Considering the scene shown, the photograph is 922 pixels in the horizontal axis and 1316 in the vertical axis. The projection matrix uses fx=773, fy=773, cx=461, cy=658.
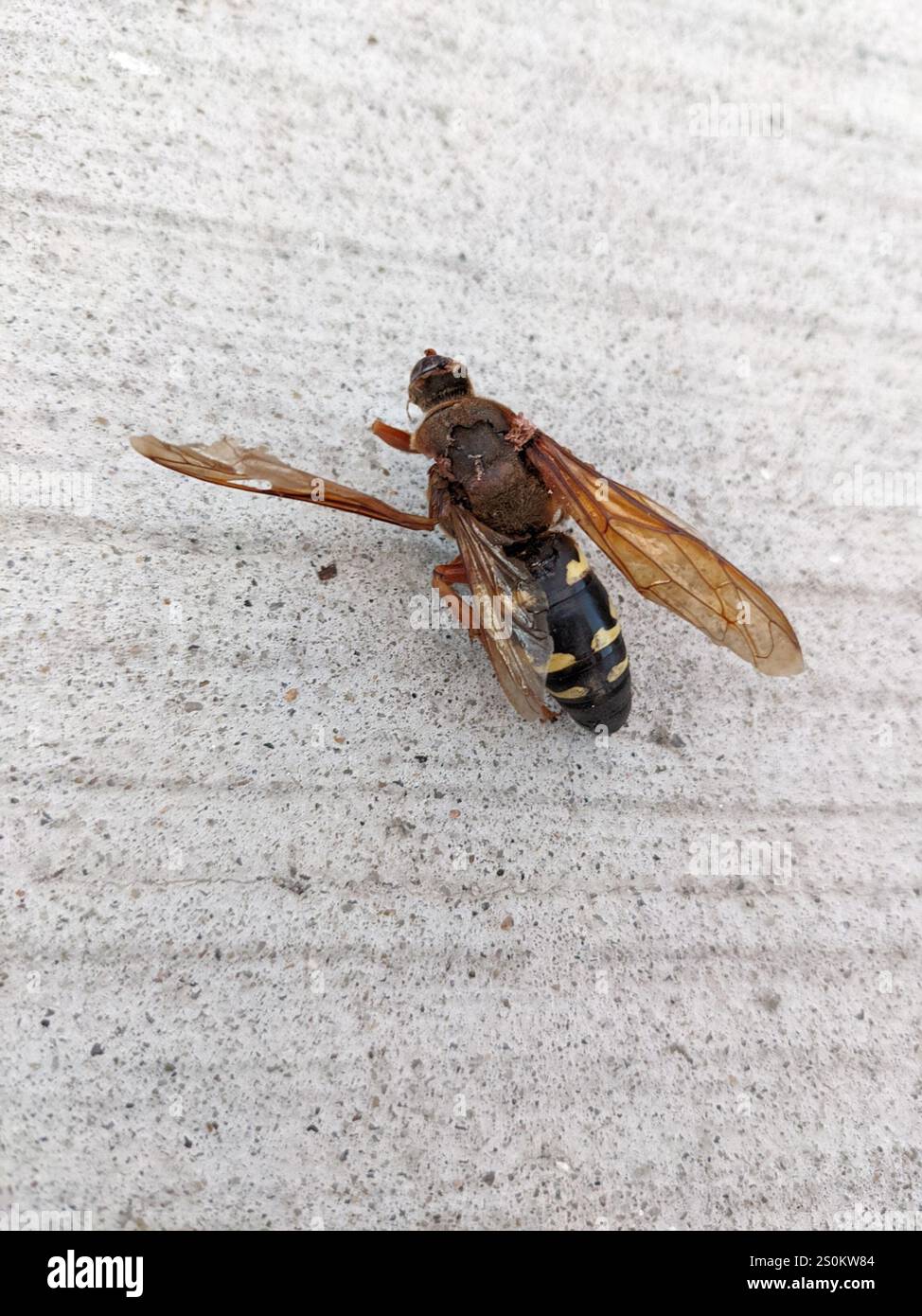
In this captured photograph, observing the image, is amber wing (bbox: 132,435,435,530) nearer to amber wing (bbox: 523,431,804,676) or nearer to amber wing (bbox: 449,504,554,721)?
amber wing (bbox: 449,504,554,721)

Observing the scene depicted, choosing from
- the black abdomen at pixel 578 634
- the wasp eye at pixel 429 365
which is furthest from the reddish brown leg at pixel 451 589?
the wasp eye at pixel 429 365

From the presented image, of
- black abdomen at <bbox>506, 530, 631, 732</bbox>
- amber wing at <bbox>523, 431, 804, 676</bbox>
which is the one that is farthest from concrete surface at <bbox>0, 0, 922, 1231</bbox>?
amber wing at <bbox>523, 431, 804, 676</bbox>

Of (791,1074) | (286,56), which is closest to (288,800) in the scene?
(791,1074)

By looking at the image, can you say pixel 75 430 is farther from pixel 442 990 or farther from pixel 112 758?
pixel 442 990

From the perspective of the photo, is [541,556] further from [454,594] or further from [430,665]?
[430,665]

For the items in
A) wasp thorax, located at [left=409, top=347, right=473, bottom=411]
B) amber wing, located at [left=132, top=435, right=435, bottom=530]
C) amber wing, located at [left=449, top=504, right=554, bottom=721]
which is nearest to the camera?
amber wing, located at [left=132, top=435, right=435, bottom=530]

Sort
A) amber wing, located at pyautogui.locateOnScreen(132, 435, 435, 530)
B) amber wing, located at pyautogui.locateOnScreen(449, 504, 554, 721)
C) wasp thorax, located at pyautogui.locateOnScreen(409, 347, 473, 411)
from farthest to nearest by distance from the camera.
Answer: wasp thorax, located at pyautogui.locateOnScreen(409, 347, 473, 411) < amber wing, located at pyautogui.locateOnScreen(449, 504, 554, 721) < amber wing, located at pyautogui.locateOnScreen(132, 435, 435, 530)

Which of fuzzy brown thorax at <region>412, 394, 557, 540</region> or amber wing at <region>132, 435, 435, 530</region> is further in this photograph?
fuzzy brown thorax at <region>412, 394, 557, 540</region>

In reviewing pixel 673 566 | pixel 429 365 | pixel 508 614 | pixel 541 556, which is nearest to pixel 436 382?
pixel 429 365
